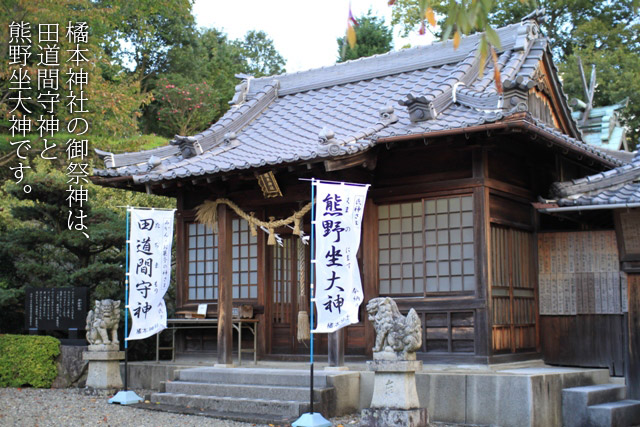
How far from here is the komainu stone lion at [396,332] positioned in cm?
950

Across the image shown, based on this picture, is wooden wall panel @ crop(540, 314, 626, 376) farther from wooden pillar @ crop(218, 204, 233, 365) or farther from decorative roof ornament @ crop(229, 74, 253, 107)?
decorative roof ornament @ crop(229, 74, 253, 107)

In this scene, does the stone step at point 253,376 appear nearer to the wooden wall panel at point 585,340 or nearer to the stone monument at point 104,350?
the stone monument at point 104,350

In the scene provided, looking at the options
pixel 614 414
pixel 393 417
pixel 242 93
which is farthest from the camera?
pixel 242 93

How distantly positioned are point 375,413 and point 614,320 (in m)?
4.69

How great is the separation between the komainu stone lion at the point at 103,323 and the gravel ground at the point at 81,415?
1.07 metres

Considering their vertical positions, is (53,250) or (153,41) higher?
(153,41)

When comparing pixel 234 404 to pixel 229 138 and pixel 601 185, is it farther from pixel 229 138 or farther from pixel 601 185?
pixel 601 185

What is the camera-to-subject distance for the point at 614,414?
33.7ft

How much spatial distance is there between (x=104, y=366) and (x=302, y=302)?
3.83 metres

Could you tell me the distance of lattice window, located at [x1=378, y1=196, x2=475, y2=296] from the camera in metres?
11.8


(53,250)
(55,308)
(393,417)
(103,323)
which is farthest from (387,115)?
(53,250)

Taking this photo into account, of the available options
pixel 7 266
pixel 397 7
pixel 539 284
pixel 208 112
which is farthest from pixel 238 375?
pixel 397 7

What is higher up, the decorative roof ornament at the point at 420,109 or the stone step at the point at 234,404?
the decorative roof ornament at the point at 420,109

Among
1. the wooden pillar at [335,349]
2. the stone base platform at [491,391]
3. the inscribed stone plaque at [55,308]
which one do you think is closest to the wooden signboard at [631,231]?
the stone base platform at [491,391]
